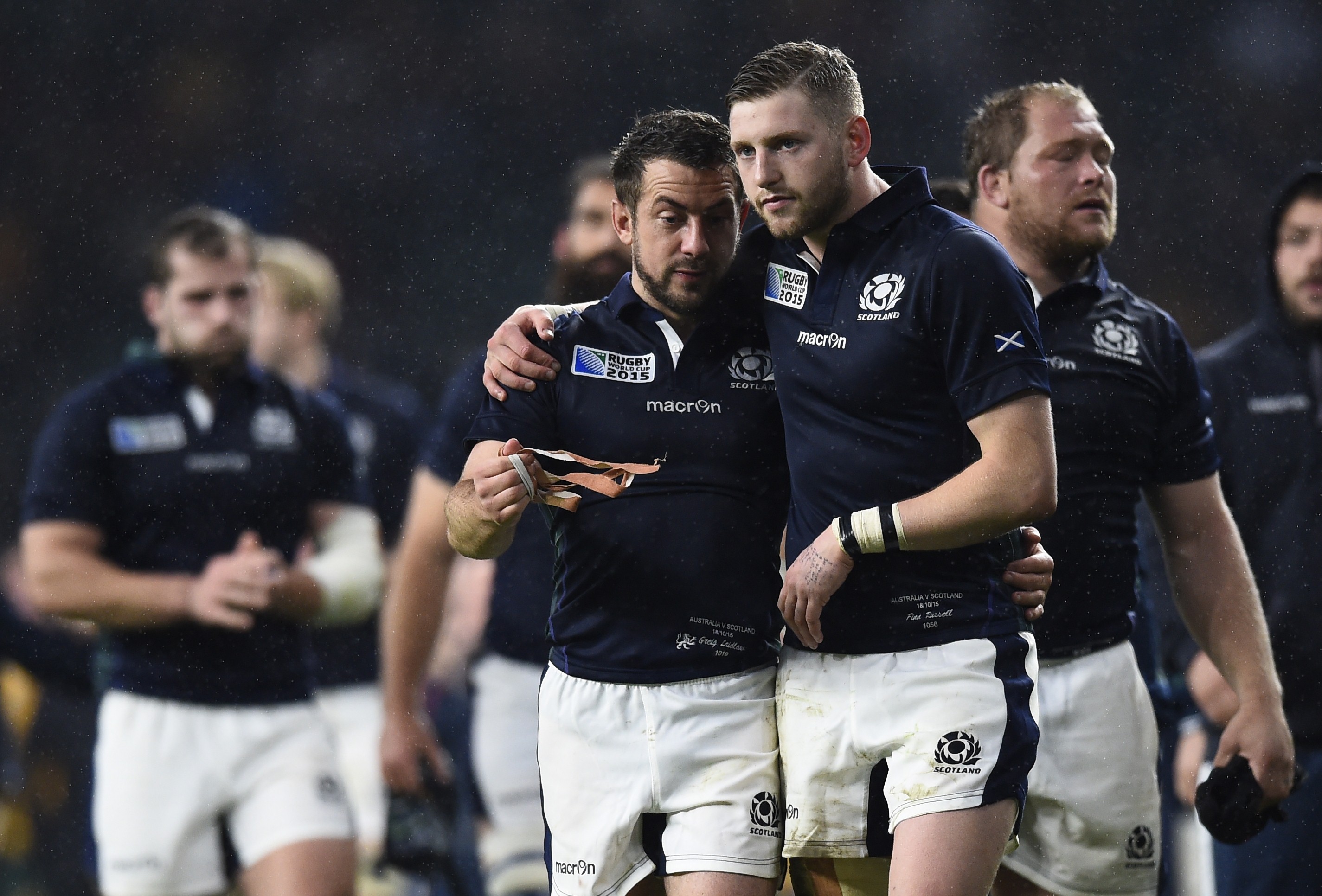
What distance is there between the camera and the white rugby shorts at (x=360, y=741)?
6758mm

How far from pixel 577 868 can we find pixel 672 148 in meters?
1.41

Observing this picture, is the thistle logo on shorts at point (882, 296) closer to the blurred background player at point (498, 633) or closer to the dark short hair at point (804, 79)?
the dark short hair at point (804, 79)

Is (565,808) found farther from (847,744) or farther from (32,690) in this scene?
(32,690)

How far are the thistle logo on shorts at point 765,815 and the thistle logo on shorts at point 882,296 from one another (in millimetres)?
909

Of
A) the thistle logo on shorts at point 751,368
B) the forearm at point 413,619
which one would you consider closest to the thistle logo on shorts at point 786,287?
the thistle logo on shorts at point 751,368

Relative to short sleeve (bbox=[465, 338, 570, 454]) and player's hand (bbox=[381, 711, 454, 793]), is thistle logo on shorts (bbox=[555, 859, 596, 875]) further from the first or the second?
player's hand (bbox=[381, 711, 454, 793])

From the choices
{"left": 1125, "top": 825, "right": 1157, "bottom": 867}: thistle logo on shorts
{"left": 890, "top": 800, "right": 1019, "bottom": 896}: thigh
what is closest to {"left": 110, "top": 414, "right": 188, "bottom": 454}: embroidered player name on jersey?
{"left": 890, "top": 800, "right": 1019, "bottom": 896}: thigh

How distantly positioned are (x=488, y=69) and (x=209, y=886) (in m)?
7.67

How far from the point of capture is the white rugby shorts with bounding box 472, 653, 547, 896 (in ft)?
15.0

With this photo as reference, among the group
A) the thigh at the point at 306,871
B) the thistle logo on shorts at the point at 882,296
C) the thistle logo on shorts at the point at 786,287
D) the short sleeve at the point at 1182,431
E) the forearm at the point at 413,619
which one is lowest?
the thigh at the point at 306,871

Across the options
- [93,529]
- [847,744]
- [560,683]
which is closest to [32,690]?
[93,529]

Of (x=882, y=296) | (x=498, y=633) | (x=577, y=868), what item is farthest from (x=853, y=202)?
(x=498, y=633)

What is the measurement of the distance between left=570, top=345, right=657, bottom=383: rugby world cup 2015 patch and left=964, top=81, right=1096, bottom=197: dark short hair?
1.20 meters

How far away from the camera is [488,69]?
10711mm
